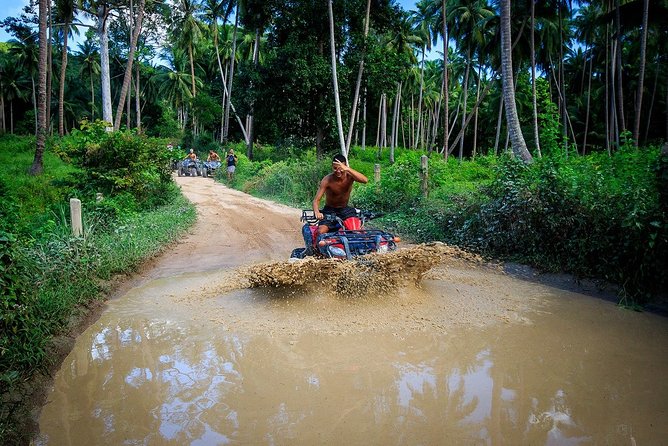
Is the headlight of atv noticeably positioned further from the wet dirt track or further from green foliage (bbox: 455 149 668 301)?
green foliage (bbox: 455 149 668 301)

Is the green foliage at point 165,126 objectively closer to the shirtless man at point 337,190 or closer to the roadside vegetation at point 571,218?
the roadside vegetation at point 571,218

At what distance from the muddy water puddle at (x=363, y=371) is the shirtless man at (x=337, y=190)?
0.99 m

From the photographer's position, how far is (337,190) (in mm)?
6977

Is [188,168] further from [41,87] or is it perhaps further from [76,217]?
[76,217]

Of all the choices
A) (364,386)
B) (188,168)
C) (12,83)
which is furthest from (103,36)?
(12,83)

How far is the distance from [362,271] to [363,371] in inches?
71.5

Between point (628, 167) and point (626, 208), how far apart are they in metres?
1.40

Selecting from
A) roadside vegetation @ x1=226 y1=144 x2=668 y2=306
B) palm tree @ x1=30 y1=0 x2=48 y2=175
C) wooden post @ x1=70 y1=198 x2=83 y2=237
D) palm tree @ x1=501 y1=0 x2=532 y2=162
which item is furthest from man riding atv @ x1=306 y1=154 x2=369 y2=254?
palm tree @ x1=30 y1=0 x2=48 y2=175

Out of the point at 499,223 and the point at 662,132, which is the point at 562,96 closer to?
the point at 662,132

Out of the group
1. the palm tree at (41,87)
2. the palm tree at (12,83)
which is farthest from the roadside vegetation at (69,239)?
the palm tree at (12,83)

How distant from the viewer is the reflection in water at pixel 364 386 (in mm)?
3430

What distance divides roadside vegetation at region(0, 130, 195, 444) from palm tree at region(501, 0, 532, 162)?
26.5 feet

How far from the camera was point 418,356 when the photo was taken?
15.5ft

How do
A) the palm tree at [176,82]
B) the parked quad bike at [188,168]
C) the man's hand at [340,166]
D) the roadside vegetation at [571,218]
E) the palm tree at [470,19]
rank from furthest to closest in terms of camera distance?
the palm tree at [176,82]
the palm tree at [470,19]
the parked quad bike at [188,168]
the man's hand at [340,166]
the roadside vegetation at [571,218]
